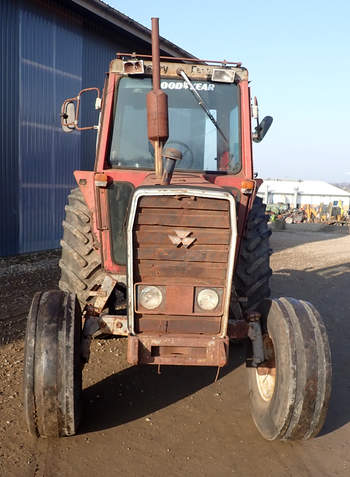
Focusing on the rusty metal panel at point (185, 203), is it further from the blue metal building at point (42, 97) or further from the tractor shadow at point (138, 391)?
the blue metal building at point (42, 97)

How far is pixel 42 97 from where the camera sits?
11375mm

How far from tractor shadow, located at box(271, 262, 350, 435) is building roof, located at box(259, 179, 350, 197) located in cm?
5242

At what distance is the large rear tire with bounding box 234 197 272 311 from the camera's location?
4371 millimetres

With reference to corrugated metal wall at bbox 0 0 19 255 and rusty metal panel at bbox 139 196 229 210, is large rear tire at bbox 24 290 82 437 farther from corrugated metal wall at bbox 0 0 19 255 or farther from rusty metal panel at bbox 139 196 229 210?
corrugated metal wall at bbox 0 0 19 255

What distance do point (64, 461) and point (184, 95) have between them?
317 centimetres

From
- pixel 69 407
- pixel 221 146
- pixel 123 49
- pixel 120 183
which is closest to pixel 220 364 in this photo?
pixel 69 407

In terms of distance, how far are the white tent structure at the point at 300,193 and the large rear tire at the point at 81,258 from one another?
56.0 meters

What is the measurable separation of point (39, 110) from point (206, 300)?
9.39 metres

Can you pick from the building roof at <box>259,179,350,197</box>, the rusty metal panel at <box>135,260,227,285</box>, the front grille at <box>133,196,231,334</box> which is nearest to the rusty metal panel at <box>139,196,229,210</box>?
the front grille at <box>133,196,231,334</box>

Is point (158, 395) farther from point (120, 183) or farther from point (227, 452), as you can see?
point (120, 183)

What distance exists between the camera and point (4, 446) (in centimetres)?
315

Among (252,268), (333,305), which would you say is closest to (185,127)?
(252,268)

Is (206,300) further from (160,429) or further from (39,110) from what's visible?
(39,110)

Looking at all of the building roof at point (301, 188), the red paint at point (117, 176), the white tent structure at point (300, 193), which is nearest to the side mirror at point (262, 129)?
the red paint at point (117, 176)
